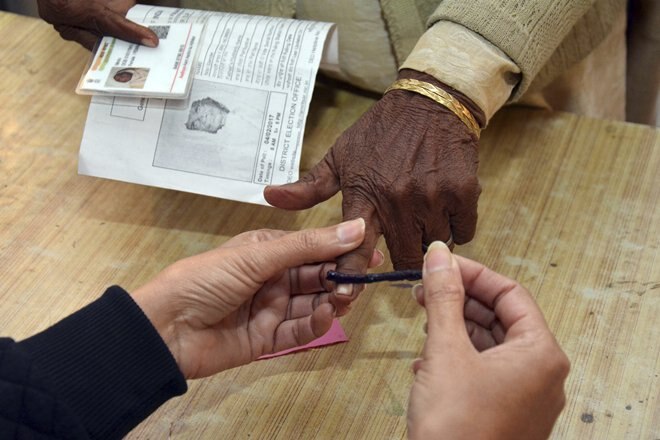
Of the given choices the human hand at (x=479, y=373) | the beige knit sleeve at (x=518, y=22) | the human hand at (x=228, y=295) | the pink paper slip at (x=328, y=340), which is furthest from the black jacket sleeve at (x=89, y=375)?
the beige knit sleeve at (x=518, y=22)

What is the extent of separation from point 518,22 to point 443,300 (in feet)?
1.49

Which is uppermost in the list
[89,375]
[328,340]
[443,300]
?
[443,300]

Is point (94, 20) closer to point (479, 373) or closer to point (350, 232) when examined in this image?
point (350, 232)

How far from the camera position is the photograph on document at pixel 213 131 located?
1.11 m

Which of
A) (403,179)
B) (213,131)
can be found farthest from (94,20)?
(403,179)

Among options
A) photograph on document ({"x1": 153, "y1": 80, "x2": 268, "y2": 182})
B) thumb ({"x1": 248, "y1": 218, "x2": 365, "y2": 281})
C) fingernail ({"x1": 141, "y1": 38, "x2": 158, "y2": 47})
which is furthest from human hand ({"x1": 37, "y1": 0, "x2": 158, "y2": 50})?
thumb ({"x1": 248, "y1": 218, "x2": 365, "y2": 281})

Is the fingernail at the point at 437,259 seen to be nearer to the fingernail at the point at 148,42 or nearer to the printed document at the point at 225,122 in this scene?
the printed document at the point at 225,122

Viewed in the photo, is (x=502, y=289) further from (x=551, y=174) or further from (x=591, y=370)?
(x=551, y=174)

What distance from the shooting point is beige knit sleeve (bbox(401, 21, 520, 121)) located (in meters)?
0.99

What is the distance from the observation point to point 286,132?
110 cm

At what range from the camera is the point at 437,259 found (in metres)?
0.76

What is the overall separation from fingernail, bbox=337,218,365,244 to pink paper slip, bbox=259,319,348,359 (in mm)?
157

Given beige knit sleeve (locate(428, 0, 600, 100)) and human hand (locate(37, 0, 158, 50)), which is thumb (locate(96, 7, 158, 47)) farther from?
beige knit sleeve (locate(428, 0, 600, 100))

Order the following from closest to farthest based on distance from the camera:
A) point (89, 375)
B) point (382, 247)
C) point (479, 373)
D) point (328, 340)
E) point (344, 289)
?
point (479, 373), point (89, 375), point (344, 289), point (328, 340), point (382, 247)
